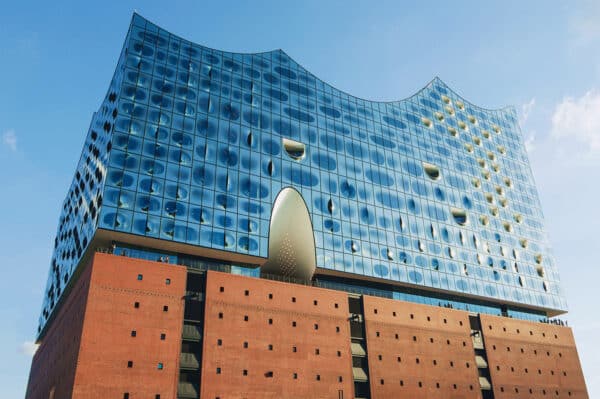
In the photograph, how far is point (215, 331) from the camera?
32.3 metres

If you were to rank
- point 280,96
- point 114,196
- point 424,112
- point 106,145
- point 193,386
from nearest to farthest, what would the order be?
point 193,386 → point 114,196 → point 106,145 → point 280,96 → point 424,112

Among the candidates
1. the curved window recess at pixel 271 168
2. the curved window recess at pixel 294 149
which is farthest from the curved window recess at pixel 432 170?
the curved window recess at pixel 271 168

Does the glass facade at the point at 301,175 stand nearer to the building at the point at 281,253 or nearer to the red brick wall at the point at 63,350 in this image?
the building at the point at 281,253

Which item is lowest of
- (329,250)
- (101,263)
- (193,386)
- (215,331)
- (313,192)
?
(193,386)

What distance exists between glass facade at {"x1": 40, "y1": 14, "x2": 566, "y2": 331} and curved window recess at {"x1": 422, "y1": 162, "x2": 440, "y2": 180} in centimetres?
12

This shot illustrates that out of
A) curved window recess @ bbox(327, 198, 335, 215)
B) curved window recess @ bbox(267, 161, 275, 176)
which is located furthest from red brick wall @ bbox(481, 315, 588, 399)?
curved window recess @ bbox(267, 161, 275, 176)

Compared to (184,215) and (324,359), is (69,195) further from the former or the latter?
(324,359)

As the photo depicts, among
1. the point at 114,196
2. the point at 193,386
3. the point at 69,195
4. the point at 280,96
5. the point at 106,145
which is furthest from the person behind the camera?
the point at 69,195

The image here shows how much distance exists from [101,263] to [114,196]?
4.95m

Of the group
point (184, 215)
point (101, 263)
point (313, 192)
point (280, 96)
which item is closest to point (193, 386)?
point (101, 263)

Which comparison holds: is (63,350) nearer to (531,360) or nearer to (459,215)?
(459,215)

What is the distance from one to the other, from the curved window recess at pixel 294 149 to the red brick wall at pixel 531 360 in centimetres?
2069

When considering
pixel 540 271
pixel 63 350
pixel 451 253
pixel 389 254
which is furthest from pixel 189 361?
pixel 540 271

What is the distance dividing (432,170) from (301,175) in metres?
16.1
